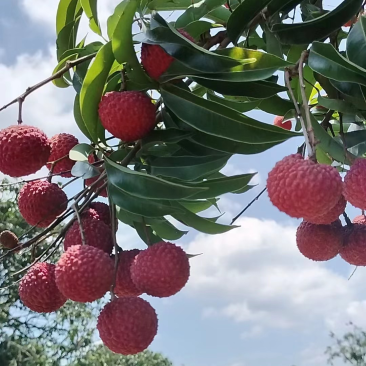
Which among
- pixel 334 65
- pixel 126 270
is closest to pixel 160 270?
pixel 126 270

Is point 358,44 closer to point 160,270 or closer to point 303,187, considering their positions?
point 303,187

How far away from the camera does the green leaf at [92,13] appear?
780 millimetres

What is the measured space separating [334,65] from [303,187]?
5.5 inches

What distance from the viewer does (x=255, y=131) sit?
2.00ft

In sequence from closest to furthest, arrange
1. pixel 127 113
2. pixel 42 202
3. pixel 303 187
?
pixel 303 187, pixel 127 113, pixel 42 202

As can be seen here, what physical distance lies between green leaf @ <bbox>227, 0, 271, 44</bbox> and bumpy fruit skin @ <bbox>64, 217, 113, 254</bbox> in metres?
0.28

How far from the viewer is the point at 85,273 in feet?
2.08

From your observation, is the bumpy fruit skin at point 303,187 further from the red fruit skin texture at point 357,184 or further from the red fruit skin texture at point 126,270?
the red fruit skin texture at point 126,270

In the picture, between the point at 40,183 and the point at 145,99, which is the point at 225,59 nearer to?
the point at 145,99

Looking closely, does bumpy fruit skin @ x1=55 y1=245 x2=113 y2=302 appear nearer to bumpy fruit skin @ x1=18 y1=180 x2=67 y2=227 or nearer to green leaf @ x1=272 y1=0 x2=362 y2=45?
bumpy fruit skin @ x1=18 y1=180 x2=67 y2=227

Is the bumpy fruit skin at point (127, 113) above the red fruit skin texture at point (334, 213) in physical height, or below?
above

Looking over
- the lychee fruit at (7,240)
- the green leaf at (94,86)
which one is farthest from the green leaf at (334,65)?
the lychee fruit at (7,240)

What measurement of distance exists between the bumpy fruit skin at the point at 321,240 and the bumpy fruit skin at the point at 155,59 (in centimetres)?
30

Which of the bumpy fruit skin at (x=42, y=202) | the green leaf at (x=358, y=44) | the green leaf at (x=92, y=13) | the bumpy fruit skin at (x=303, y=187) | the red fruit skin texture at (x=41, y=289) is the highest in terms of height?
the green leaf at (x=92, y=13)
